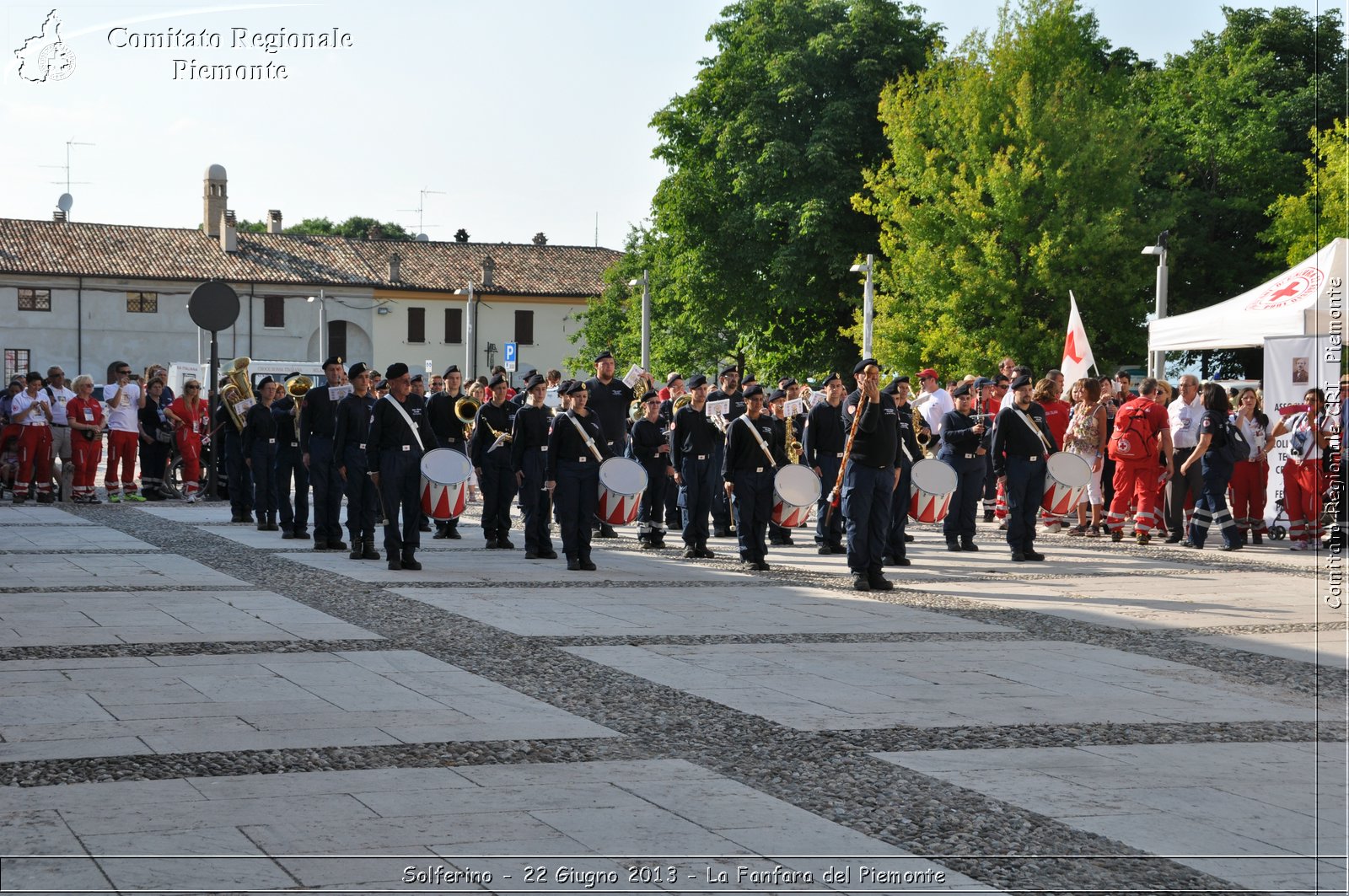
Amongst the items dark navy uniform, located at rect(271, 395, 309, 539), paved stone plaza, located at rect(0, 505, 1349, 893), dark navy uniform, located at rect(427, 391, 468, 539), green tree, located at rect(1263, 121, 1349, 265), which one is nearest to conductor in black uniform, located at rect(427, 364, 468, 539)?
dark navy uniform, located at rect(427, 391, 468, 539)

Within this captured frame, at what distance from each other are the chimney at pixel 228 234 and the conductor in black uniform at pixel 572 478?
213ft

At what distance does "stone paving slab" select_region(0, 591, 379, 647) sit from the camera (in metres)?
9.61

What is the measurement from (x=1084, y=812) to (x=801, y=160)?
121ft

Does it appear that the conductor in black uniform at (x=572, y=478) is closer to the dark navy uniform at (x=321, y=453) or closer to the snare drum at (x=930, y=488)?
the dark navy uniform at (x=321, y=453)

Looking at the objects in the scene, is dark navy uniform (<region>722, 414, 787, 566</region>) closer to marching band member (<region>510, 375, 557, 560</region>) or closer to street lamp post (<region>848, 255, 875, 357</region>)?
marching band member (<region>510, 375, 557, 560</region>)

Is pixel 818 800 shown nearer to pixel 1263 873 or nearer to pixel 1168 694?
pixel 1263 873

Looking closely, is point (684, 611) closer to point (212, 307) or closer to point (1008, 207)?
point (212, 307)

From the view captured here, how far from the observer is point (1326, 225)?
32.1 meters

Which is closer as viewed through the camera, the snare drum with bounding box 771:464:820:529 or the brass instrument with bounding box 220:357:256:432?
the snare drum with bounding box 771:464:820:529

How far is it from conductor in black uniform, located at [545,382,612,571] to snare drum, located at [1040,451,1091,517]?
15.6ft

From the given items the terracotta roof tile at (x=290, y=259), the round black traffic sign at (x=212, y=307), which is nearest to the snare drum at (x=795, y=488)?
the round black traffic sign at (x=212, y=307)

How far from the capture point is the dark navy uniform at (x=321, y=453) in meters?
16.0

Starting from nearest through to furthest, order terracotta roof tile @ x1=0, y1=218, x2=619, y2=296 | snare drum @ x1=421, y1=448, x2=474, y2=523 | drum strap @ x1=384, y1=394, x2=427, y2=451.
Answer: drum strap @ x1=384, y1=394, x2=427, y2=451, snare drum @ x1=421, y1=448, x2=474, y2=523, terracotta roof tile @ x1=0, y1=218, x2=619, y2=296

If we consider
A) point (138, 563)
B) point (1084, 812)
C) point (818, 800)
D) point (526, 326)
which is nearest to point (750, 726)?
point (818, 800)
